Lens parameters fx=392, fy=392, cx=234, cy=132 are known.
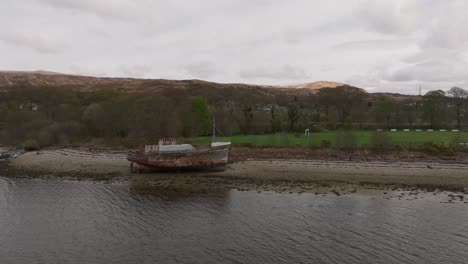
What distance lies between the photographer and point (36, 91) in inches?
4299

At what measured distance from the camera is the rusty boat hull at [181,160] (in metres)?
45.5

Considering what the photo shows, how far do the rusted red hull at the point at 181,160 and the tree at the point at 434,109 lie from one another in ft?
222

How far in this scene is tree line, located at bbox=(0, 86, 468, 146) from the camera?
73750 mm

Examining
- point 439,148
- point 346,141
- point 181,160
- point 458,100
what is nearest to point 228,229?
point 181,160

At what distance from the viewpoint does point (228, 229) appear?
25641 mm

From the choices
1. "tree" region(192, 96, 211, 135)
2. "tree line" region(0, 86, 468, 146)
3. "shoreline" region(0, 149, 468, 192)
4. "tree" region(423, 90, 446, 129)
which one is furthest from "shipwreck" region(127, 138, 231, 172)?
"tree" region(423, 90, 446, 129)

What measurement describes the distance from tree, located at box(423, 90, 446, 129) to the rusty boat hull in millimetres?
67585

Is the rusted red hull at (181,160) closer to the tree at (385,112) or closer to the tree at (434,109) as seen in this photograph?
the tree at (385,112)

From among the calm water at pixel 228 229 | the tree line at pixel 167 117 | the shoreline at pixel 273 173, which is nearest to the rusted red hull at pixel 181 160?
the shoreline at pixel 273 173

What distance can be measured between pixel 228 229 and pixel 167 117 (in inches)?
1908

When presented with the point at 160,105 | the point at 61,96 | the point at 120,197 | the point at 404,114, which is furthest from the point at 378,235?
the point at 61,96

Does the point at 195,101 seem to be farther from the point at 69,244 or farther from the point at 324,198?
the point at 69,244

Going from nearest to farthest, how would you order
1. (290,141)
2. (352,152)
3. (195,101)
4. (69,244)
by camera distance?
1. (69,244)
2. (352,152)
3. (290,141)
4. (195,101)

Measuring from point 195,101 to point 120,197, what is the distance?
49.5 meters
